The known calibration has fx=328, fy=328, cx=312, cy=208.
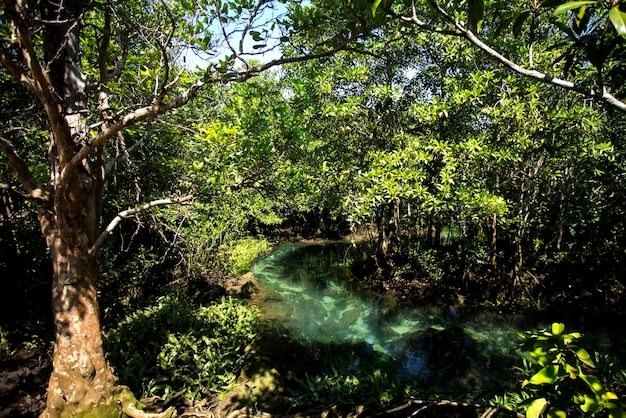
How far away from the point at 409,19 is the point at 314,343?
898 cm

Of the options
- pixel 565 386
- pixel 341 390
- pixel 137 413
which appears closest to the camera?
pixel 565 386

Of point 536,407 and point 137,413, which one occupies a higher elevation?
point 536,407

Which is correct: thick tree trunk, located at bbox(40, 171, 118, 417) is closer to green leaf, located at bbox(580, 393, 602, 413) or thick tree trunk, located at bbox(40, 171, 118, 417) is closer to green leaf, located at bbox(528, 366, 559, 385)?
green leaf, located at bbox(528, 366, 559, 385)

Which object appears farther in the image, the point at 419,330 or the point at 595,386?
the point at 419,330

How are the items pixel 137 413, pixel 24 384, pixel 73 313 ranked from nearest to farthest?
pixel 73 313 → pixel 137 413 → pixel 24 384

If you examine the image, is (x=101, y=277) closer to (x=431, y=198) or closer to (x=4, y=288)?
(x=4, y=288)

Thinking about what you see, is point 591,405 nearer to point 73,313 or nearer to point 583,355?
point 583,355

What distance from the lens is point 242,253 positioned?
703 inches

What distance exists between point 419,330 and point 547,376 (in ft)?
31.4

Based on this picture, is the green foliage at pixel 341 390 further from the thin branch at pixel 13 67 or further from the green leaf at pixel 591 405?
the thin branch at pixel 13 67

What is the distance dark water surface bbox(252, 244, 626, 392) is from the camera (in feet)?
27.2

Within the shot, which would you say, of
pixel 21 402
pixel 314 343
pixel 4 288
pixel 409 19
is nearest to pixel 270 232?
pixel 314 343

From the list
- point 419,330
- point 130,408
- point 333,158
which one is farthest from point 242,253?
point 130,408

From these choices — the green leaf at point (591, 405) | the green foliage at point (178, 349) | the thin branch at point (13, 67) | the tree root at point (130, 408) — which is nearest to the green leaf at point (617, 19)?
the green leaf at point (591, 405)
